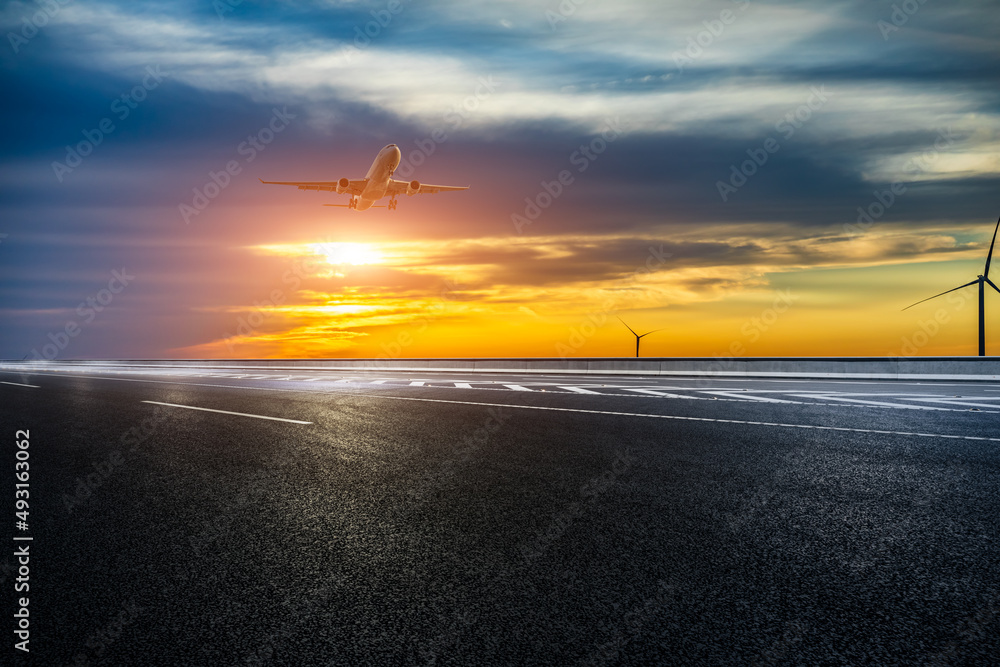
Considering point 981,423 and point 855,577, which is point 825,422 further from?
point 855,577

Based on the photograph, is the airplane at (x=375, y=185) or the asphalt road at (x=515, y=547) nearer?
the asphalt road at (x=515, y=547)

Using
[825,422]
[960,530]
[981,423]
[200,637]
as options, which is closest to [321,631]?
[200,637]

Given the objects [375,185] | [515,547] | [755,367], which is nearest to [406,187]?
[375,185]

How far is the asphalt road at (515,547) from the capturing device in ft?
10.8

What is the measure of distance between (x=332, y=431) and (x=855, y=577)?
26.3 feet

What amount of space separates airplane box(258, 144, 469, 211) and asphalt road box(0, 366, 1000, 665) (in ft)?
103

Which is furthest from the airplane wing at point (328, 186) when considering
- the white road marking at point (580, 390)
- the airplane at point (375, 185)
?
the white road marking at point (580, 390)

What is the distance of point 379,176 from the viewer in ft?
135

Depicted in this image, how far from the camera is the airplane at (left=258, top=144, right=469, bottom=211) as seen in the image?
40188 millimetres

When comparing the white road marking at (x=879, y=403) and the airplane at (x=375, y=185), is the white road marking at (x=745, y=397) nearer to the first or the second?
the white road marking at (x=879, y=403)

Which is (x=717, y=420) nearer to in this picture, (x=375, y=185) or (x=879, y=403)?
(x=879, y=403)

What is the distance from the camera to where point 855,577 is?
4.13m

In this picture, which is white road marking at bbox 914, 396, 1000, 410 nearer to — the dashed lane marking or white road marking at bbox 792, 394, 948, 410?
white road marking at bbox 792, 394, 948, 410

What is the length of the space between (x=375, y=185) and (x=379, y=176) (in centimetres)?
119
